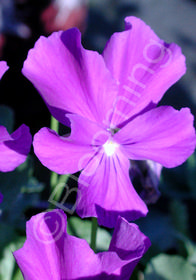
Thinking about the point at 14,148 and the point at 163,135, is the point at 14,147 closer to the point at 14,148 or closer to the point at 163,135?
the point at 14,148

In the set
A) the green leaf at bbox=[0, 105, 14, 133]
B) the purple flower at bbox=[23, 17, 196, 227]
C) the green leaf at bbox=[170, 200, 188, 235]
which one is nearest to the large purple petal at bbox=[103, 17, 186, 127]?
the purple flower at bbox=[23, 17, 196, 227]

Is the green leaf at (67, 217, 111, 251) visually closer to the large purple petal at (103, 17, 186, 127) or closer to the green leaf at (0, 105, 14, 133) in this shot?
the green leaf at (0, 105, 14, 133)

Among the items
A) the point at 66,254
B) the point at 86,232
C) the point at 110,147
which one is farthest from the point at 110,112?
the point at 86,232

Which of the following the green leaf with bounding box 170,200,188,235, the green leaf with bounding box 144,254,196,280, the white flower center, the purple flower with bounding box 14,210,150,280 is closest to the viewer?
the purple flower with bounding box 14,210,150,280

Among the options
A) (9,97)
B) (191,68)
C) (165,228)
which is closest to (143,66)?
(165,228)

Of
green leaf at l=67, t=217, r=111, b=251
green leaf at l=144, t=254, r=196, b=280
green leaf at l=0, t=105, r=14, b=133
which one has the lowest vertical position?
green leaf at l=67, t=217, r=111, b=251

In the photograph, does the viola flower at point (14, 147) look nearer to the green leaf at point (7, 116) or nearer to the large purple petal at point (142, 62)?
the large purple petal at point (142, 62)

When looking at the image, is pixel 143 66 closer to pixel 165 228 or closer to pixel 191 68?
pixel 165 228
